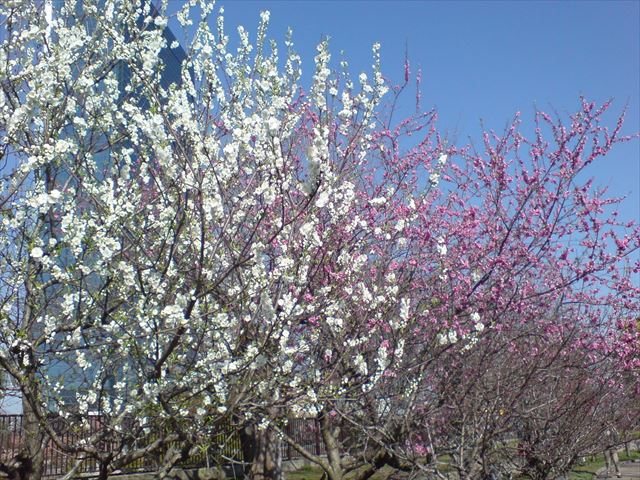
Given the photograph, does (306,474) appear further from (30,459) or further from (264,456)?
(30,459)

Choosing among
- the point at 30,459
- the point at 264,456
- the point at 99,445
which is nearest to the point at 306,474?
the point at 264,456

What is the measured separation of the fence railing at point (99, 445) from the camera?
4.90 m

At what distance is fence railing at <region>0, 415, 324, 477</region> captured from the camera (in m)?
4.90

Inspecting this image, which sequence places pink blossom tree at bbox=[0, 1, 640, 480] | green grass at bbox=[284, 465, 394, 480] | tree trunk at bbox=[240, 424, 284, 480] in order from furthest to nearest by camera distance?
green grass at bbox=[284, 465, 394, 480]
tree trunk at bbox=[240, 424, 284, 480]
pink blossom tree at bbox=[0, 1, 640, 480]

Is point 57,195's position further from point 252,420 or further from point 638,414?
point 638,414

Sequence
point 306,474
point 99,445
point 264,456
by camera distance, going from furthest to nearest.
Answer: point 306,474 < point 264,456 < point 99,445

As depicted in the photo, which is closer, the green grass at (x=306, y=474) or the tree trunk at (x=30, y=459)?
the tree trunk at (x=30, y=459)

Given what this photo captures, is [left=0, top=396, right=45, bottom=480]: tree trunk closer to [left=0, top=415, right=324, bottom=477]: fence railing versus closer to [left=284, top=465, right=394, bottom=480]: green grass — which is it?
[left=0, top=415, right=324, bottom=477]: fence railing

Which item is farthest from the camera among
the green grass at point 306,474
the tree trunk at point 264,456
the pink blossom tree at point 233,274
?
the green grass at point 306,474

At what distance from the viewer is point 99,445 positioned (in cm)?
542

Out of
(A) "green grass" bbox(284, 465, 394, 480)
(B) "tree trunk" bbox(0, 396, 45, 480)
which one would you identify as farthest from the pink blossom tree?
(A) "green grass" bbox(284, 465, 394, 480)

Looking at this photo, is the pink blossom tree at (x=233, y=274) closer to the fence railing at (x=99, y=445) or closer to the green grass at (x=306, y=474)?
the fence railing at (x=99, y=445)

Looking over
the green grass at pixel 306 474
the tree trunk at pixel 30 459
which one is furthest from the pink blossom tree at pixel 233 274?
the green grass at pixel 306 474

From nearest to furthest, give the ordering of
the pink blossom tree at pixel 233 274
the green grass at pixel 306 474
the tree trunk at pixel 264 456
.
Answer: the pink blossom tree at pixel 233 274
the tree trunk at pixel 264 456
the green grass at pixel 306 474
